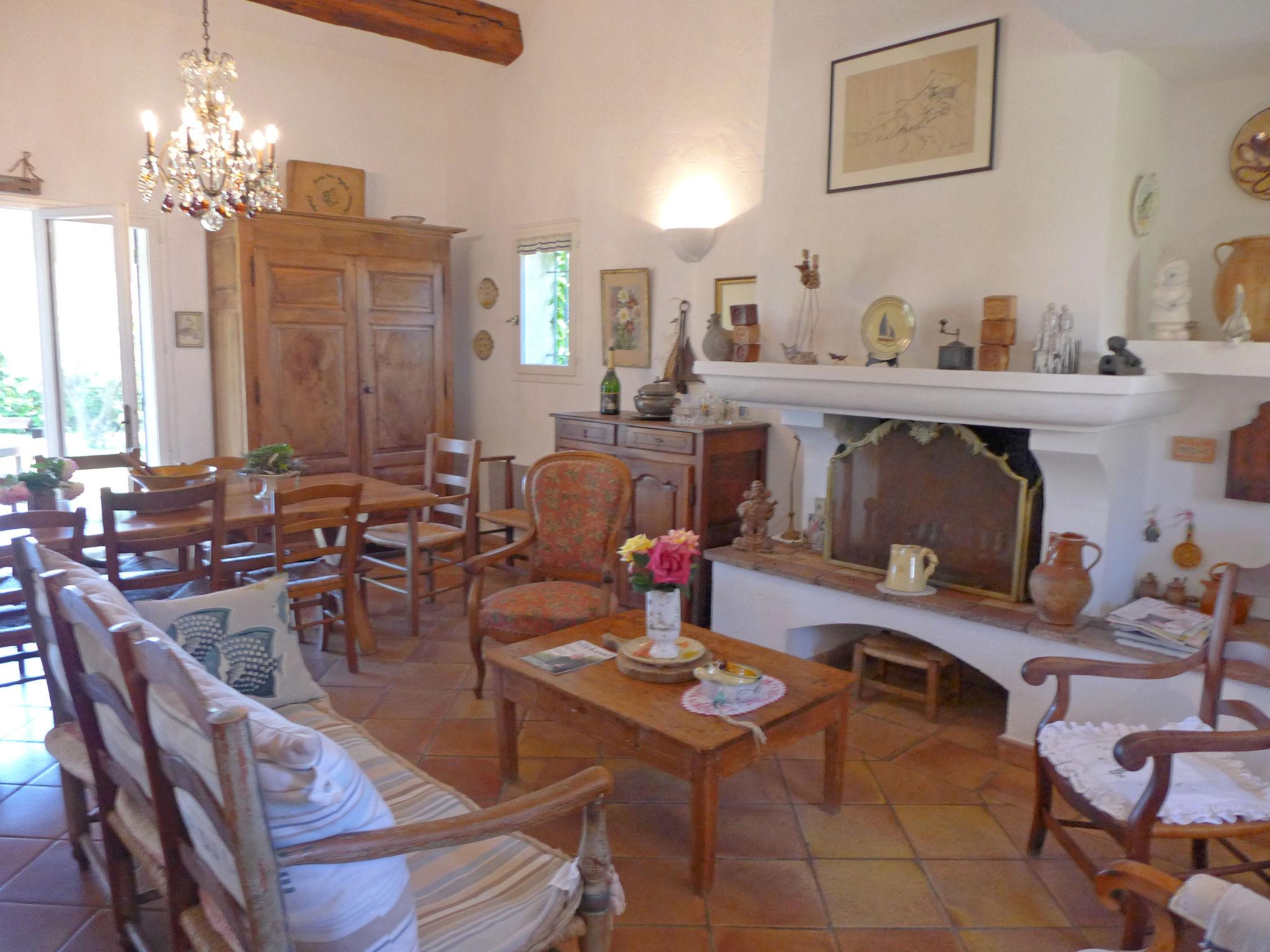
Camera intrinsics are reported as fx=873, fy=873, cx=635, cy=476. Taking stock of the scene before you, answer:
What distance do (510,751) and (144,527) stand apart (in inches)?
65.8

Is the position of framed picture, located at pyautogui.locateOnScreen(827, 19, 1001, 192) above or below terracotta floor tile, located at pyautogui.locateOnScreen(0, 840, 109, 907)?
above

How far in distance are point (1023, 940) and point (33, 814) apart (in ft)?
9.47

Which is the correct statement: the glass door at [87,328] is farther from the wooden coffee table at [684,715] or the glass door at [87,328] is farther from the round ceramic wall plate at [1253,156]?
the round ceramic wall plate at [1253,156]

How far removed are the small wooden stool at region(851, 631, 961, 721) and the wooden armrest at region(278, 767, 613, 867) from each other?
2.03 meters

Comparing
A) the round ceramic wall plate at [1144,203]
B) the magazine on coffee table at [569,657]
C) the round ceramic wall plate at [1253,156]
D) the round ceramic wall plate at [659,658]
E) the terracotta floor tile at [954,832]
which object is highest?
the round ceramic wall plate at [1253,156]

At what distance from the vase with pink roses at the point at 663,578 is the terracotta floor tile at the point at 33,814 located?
1.87m

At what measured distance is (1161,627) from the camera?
9.69 feet

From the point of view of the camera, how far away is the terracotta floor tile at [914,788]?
289 cm

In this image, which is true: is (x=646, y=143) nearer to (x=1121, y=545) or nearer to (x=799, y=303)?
(x=799, y=303)

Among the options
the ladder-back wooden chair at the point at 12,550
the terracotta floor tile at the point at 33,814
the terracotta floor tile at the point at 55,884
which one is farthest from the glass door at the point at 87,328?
the terracotta floor tile at the point at 55,884

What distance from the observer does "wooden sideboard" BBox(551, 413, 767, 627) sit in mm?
4176

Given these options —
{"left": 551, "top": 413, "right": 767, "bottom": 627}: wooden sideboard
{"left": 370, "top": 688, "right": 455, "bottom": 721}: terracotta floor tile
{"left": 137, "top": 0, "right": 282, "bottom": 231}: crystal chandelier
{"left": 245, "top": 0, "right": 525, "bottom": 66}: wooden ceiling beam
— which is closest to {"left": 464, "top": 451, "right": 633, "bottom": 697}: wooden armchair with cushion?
{"left": 370, "top": 688, "right": 455, "bottom": 721}: terracotta floor tile

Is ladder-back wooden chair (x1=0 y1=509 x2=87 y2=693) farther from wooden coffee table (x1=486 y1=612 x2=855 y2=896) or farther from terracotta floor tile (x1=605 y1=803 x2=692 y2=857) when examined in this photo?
terracotta floor tile (x1=605 y1=803 x2=692 y2=857)

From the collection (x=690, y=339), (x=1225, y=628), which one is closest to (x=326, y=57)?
(x=690, y=339)
